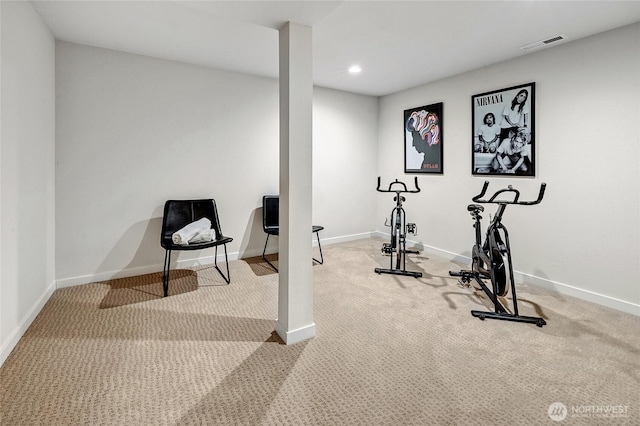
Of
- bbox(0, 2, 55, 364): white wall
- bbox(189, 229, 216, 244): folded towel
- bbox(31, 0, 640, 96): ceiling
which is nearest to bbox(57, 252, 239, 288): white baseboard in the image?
bbox(0, 2, 55, 364): white wall

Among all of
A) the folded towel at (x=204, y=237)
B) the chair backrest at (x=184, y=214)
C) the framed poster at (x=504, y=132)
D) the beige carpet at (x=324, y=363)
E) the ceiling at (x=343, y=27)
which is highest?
the ceiling at (x=343, y=27)

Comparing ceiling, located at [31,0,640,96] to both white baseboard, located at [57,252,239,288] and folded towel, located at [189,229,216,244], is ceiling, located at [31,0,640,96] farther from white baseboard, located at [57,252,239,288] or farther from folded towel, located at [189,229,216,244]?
white baseboard, located at [57,252,239,288]

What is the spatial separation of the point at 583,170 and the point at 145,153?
4398mm

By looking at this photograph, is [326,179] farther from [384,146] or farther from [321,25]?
[321,25]

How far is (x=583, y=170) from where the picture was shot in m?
3.08

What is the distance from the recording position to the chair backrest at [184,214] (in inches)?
144

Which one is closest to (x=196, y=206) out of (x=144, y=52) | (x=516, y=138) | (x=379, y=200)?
(x=144, y=52)

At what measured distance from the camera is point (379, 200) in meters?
5.71

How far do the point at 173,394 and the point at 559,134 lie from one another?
384cm

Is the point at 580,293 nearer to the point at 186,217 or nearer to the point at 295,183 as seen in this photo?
the point at 295,183

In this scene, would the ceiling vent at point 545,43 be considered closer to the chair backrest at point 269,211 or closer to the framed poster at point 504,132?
the framed poster at point 504,132

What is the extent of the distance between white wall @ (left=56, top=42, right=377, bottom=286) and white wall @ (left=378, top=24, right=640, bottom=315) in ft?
9.28

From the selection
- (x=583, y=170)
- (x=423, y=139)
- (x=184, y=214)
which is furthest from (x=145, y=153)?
(x=583, y=170)

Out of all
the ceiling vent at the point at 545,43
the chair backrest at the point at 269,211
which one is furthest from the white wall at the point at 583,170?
the chair backrest at the point at 269,211
